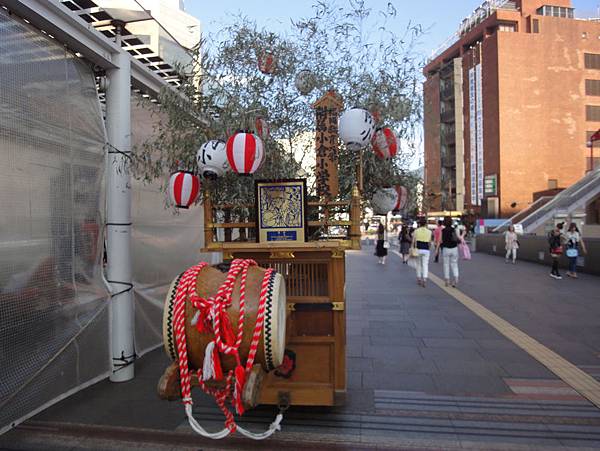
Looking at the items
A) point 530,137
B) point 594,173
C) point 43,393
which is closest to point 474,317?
point 43,393

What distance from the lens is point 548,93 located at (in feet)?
149

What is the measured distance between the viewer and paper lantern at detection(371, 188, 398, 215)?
4.63m

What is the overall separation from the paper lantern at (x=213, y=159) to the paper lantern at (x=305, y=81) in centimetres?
111

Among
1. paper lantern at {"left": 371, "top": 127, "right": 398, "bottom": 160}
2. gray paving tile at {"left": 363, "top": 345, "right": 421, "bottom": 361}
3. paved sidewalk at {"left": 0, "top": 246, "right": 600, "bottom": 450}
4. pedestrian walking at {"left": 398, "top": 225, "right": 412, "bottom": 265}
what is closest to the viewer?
paved sidewalk at {"left": 0, "top": 246, "right": 600, "bottom": 450}

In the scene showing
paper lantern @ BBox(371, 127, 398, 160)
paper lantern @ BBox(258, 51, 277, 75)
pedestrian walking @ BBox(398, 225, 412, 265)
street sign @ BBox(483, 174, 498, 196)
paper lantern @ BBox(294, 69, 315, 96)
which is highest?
street sign @ BBox(483, 174, 498, 196)

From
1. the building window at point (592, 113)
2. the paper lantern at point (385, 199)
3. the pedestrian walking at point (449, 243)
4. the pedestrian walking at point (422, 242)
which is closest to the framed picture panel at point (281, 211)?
the paper lantern at point (385, 199)

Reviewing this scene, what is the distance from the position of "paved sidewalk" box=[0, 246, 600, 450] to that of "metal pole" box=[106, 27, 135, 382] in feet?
1.17

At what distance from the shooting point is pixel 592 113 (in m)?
46.7

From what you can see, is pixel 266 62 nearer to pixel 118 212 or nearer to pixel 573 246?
pixel 118 212

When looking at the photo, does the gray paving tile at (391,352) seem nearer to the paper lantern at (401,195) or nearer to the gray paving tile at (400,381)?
the gray paving tile at (400,381)

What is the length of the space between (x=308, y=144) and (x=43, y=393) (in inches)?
135

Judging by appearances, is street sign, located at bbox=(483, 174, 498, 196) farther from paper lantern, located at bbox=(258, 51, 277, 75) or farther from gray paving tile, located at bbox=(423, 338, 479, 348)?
paper lantern, located at bbox=(258, 51, 277, 75)

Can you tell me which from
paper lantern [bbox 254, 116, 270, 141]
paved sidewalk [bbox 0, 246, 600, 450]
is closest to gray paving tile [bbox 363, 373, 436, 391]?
paved sidewalk [bbox 0, 246, 600, 450]

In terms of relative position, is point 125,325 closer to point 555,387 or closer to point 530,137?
point 555,387
